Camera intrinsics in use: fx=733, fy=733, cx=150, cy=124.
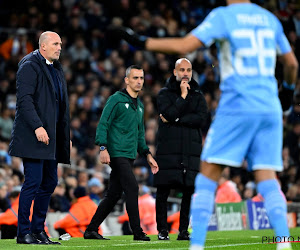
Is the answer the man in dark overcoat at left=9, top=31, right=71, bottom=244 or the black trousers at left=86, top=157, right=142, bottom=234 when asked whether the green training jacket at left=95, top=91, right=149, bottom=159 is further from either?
the man in dark overcoat at left=9, top=31, right=71, bottom=244

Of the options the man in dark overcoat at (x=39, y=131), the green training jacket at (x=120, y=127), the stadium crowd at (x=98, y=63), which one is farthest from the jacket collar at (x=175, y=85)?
the stadium crowd at (x=98, y=63)

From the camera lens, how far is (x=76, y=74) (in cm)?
1847

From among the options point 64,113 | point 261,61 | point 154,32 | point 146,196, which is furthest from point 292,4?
point 261,61

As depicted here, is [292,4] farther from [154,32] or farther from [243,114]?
[243,114]

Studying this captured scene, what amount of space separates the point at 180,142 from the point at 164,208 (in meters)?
0.83

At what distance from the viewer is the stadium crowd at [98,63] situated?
52.5ft

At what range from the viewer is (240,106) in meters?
5.06

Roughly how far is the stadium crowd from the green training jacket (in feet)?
16.1

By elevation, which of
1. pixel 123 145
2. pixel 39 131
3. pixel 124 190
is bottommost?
pixel 124 190

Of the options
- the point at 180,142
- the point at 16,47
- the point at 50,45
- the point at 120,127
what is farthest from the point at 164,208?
the point at 16,47

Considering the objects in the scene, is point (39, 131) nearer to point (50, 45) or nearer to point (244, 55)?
point (50, 45)

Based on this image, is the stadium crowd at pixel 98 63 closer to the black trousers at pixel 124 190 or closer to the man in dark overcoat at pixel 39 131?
the black trousers at pixel 124 190

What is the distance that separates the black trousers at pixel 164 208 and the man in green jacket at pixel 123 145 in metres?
0.35

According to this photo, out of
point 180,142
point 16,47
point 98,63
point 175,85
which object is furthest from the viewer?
point 98,63
